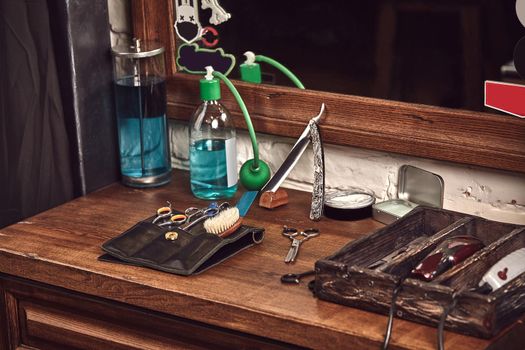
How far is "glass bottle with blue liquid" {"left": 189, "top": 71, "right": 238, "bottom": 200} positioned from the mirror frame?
0.27ft

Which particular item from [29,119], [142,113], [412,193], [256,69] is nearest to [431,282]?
[412,193]

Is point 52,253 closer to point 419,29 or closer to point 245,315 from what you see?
point 245,315

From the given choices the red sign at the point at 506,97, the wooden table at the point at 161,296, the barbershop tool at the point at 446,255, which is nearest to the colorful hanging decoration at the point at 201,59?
the wooden table at the point at 161,296

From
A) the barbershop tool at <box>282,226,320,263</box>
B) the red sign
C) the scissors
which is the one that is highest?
the red sign

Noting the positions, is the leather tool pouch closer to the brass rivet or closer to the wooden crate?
the brass rivet

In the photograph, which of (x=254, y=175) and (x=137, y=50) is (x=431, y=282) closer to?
(x=254, y=175)

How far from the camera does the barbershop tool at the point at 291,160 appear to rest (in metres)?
1.91

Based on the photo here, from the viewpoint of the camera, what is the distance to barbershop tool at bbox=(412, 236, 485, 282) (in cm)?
146

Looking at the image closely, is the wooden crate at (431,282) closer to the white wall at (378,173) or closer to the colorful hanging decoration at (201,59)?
the white wall at (378,173)

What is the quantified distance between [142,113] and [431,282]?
852 millimetres

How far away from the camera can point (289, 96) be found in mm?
1961

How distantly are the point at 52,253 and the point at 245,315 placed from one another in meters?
0.44

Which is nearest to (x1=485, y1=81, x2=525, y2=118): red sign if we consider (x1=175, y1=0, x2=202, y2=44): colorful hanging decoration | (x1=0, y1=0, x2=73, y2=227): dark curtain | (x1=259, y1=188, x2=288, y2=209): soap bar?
(x1=259, y1=188, x2=288, y2=209): soap bar

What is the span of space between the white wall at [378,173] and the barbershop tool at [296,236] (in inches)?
9.4
